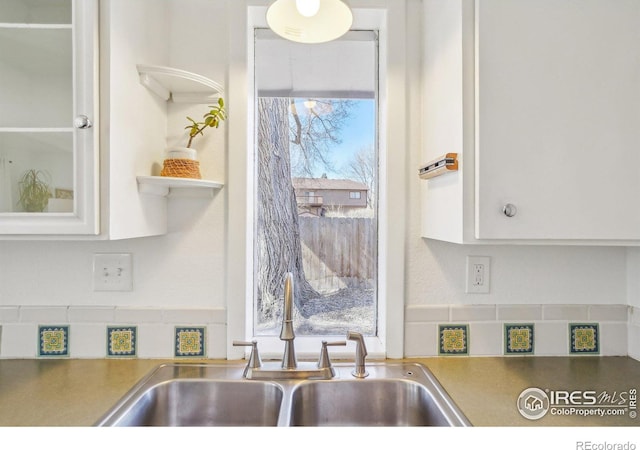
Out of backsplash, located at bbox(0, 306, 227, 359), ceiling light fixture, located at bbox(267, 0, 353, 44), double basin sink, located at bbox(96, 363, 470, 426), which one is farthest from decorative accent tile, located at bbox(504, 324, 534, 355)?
ceiling light fixture, located at bbox(267, 0, 353, 44)

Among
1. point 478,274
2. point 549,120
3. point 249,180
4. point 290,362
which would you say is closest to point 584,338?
point 478,274

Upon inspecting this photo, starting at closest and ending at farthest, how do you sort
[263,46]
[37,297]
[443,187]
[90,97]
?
[90,97], [443,187], [37,297], [263,46]

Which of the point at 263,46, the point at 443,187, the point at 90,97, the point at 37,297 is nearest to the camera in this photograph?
the point at 90,97

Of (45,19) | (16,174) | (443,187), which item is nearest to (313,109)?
(443,187)

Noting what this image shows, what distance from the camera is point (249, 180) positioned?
1.29 m

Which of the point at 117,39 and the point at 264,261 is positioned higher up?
the point at 117,39

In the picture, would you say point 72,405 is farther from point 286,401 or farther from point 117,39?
point 117,39

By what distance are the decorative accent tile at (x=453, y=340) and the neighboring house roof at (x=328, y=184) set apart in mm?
582

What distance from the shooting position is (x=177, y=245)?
1255 millimetres

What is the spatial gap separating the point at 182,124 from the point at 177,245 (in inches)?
16.2

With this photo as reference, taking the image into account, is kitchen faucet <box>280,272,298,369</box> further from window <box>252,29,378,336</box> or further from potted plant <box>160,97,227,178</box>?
potted plant <box>160,97,227,178</box>

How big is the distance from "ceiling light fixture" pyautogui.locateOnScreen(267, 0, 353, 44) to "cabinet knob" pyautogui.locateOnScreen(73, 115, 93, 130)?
510 mm

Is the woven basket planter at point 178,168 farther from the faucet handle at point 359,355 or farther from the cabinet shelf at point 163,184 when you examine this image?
the faucet handle at point 359,355

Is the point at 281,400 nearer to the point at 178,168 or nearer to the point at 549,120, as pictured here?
the point at 178,168
